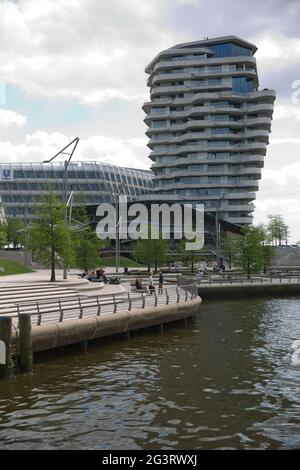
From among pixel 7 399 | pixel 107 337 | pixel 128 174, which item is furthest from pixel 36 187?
pixel 7 399

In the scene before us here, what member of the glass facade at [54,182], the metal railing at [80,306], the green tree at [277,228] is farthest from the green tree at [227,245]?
the metal railing at [80,306]

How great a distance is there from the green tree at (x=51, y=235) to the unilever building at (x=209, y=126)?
9716 cm

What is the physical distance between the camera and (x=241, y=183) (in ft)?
468

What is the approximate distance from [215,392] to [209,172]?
419 ft

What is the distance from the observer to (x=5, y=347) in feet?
61.9

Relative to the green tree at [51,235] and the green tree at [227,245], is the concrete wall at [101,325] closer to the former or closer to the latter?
the green tree at [51,235]

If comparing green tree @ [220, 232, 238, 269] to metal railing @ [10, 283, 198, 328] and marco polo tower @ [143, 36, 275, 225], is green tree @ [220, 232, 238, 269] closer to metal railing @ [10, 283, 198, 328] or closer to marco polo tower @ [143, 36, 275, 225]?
marco polo tower @ [143, 36, 275, 225]

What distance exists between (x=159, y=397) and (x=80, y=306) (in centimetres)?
878

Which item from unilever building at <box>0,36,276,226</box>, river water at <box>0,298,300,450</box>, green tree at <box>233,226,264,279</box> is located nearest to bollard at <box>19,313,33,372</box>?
river water at <box>0,298,300,450</box>

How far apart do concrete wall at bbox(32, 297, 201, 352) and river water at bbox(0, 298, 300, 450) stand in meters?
0.73

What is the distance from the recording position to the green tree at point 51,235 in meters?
41.6

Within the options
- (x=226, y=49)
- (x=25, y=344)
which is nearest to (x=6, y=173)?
(x=226, y=49)

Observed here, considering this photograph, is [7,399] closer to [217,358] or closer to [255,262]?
[217,358]

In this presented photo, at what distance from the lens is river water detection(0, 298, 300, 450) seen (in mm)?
13469
